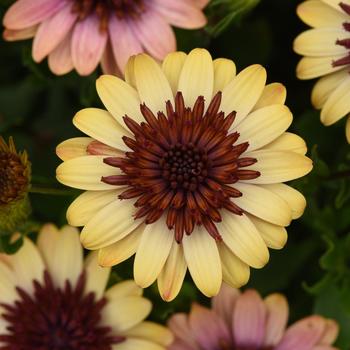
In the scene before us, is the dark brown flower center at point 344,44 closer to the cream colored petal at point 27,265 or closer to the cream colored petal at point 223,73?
the cream colored petal at point 223,73

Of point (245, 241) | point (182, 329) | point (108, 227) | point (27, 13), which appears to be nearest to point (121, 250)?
point (108, 227)

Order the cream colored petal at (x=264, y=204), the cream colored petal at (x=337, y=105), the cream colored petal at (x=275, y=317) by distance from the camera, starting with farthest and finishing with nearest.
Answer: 1. the cream colored petal at (x=275, y=317)
2. the cream colored petal at (x=337, y=105)
3. the cream colored petal at (x=264, y=204)

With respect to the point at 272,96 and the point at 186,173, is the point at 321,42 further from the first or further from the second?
the point at 186,173

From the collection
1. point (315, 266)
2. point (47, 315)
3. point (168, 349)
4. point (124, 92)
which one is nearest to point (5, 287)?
point (47, 315)

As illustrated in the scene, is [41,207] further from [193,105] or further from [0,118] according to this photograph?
[193,105]

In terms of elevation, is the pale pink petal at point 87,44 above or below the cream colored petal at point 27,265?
above

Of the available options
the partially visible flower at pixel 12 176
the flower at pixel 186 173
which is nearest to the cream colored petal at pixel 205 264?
the flower at pixel 186 173
